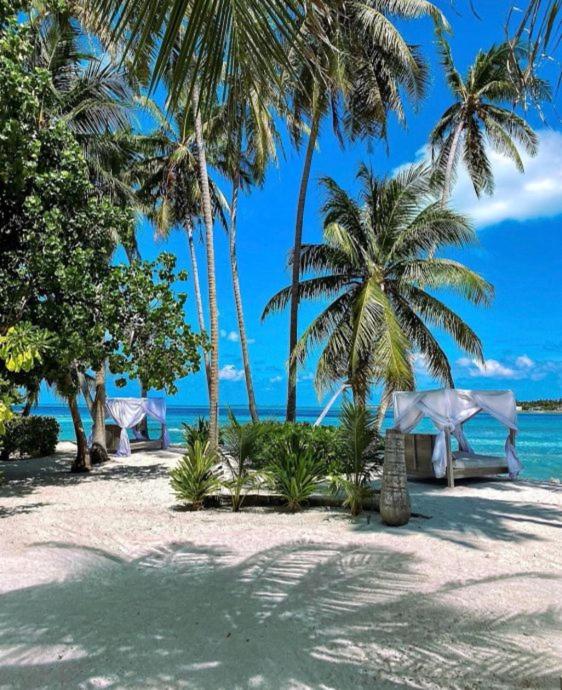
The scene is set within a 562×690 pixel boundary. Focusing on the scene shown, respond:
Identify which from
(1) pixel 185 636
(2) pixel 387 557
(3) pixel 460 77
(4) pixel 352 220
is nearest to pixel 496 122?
(3) pixel 460 77

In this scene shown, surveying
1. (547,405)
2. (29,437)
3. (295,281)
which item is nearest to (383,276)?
(295,281)

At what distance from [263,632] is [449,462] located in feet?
26.6

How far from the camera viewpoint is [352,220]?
55.4 feet

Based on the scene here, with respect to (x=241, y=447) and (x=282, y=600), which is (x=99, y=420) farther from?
Result: (x=282, y=600)

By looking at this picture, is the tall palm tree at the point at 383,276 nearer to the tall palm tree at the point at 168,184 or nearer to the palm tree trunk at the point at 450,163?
the palm tree trunk at the point at 450,163

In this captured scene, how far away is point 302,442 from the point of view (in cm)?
1146

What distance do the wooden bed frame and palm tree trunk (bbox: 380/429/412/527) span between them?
429cm

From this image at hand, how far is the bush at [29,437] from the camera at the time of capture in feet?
56.2

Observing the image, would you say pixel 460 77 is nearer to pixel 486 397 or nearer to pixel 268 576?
pixel 486 397

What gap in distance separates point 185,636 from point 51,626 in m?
1.01

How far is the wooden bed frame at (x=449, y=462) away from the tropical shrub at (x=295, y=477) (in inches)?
135

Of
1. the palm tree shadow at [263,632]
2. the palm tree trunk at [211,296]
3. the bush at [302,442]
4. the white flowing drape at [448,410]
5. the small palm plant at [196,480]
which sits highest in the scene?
the palm tree trunk at [211,296]

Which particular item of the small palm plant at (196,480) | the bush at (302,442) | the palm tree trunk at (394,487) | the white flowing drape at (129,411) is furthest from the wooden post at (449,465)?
the white flowing drape at (129,411)

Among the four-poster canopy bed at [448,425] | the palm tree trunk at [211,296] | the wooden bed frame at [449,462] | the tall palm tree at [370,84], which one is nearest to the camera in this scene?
the four-poster canopy bed at [448,425]
